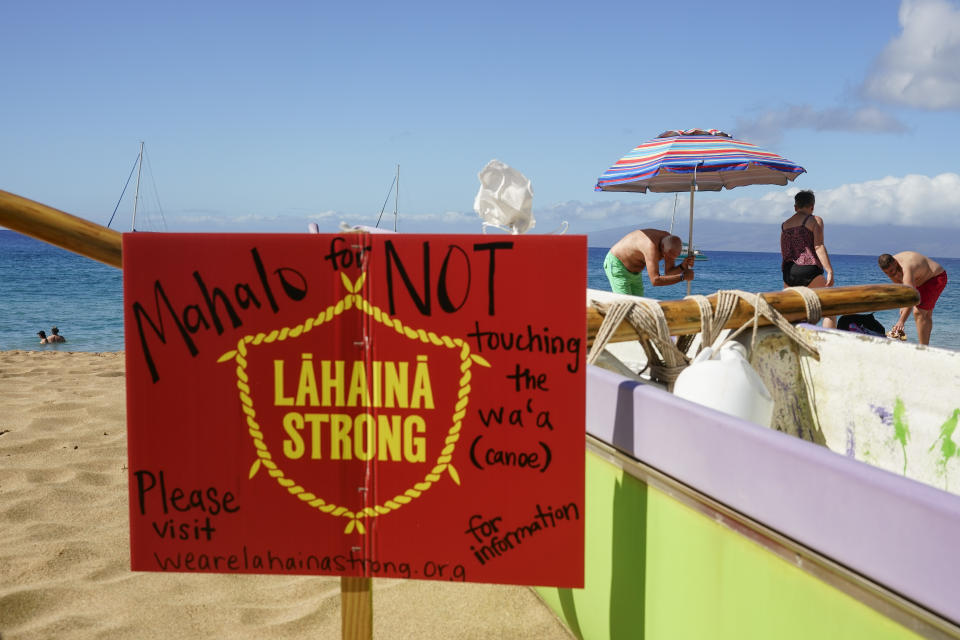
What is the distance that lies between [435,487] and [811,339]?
1907mm

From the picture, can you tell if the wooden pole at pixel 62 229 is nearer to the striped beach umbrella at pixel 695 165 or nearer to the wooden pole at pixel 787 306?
the wooden pole at pixel 787 306

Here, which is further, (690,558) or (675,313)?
(675,313)

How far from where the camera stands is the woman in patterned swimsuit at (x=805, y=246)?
5930 millimetres

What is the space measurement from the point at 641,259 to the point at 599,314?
2922 millimetres

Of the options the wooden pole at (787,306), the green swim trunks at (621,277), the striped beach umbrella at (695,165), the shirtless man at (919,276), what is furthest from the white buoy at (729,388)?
the shirtless man at (919,276)

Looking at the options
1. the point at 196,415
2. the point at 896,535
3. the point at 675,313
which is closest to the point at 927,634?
the point at 896,535

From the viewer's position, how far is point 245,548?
1.28m

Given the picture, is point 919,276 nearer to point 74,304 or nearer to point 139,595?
point 139,595

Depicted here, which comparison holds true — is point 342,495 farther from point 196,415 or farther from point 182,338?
point 182,338

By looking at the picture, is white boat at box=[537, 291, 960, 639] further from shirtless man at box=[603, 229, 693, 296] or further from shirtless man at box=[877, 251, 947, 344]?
shirtless man at box=[877, 251, 947, 344]

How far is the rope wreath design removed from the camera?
125 centimetres

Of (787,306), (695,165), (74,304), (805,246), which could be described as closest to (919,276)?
(805,246)

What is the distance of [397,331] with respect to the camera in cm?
125

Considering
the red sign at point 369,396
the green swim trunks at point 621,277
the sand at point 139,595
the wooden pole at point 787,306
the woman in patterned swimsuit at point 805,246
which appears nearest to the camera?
the red sign at point 369,396
